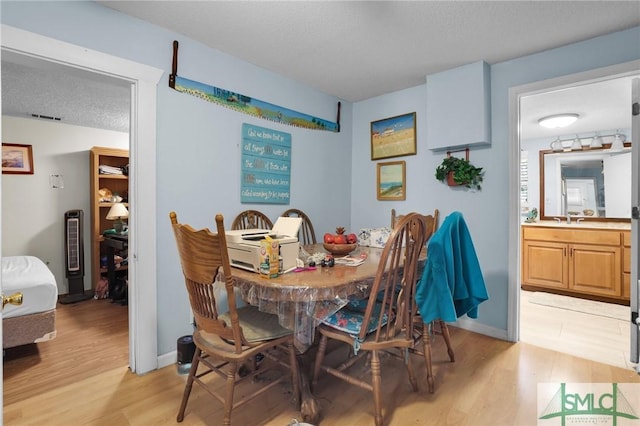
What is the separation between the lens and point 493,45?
2426 mm

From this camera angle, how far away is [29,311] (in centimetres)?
238

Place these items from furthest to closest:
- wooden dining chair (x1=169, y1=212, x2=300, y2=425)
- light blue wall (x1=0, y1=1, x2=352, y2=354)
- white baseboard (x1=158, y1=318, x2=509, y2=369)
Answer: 1. white baseboard (x1=158, y1=318, x2=509, y2=369)
2. light blue wall (x1=0, y1=1, x2=352, y2=354)
3. wooden dining chair (x1=169, y1=212, x2=300, y2=425)

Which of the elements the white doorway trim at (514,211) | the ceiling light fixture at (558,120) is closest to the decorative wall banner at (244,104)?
the white doorway trim at (514,211)

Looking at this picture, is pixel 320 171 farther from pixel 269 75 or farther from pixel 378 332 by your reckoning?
pixel 378 332

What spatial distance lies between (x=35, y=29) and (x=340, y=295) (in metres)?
2.07

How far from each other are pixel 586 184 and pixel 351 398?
433 cm

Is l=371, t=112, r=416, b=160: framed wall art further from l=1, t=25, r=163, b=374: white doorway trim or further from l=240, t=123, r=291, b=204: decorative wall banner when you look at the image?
l=1, t=25, r=163, b=374: white doorway trim

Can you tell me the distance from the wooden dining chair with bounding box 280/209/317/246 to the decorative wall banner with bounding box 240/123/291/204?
15cm

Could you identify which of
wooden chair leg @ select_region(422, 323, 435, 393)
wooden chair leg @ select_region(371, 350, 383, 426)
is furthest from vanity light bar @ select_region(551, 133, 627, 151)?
wooden chair leg @ select_region(371, 350, 383, 426)

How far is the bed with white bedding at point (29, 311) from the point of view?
2.31m

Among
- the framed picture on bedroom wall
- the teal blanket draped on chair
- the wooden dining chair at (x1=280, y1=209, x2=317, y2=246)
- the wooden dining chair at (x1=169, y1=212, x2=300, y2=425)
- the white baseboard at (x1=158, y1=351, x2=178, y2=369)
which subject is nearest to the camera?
the wooden dining chair at (x1=169, y1=212, x2=300, y2=425)

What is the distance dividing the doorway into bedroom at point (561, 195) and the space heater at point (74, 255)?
461cm

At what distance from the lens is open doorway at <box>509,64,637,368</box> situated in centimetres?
252

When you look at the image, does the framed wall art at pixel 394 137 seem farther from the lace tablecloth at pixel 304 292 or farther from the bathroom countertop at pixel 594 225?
the bathroom countertop at pixel 594 225
